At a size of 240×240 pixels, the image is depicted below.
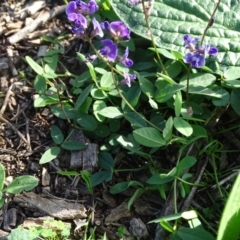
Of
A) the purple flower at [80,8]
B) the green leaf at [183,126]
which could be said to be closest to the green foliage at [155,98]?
the green leaf at [183,126]

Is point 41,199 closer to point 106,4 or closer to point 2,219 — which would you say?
point 2,219

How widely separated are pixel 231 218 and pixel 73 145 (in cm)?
77

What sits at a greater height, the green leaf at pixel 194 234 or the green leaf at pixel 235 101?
the green leaf at pixel 235 101

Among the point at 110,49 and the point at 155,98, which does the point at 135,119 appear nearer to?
the point at 155,98

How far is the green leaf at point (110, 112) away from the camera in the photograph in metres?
2.33

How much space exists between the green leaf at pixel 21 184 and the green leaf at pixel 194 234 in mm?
611

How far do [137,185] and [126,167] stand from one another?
122 millimetres

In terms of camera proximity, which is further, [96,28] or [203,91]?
[203,91]

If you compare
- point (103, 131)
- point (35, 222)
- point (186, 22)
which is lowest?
point (35, 222)

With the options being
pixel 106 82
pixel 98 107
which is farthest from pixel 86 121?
pixel 106 82

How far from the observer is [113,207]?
2.34m

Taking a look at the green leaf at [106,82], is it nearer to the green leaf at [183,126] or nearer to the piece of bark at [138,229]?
the green leaf at [183,126]

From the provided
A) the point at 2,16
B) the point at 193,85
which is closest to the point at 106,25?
the point at 193,85

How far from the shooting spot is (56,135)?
245cm
